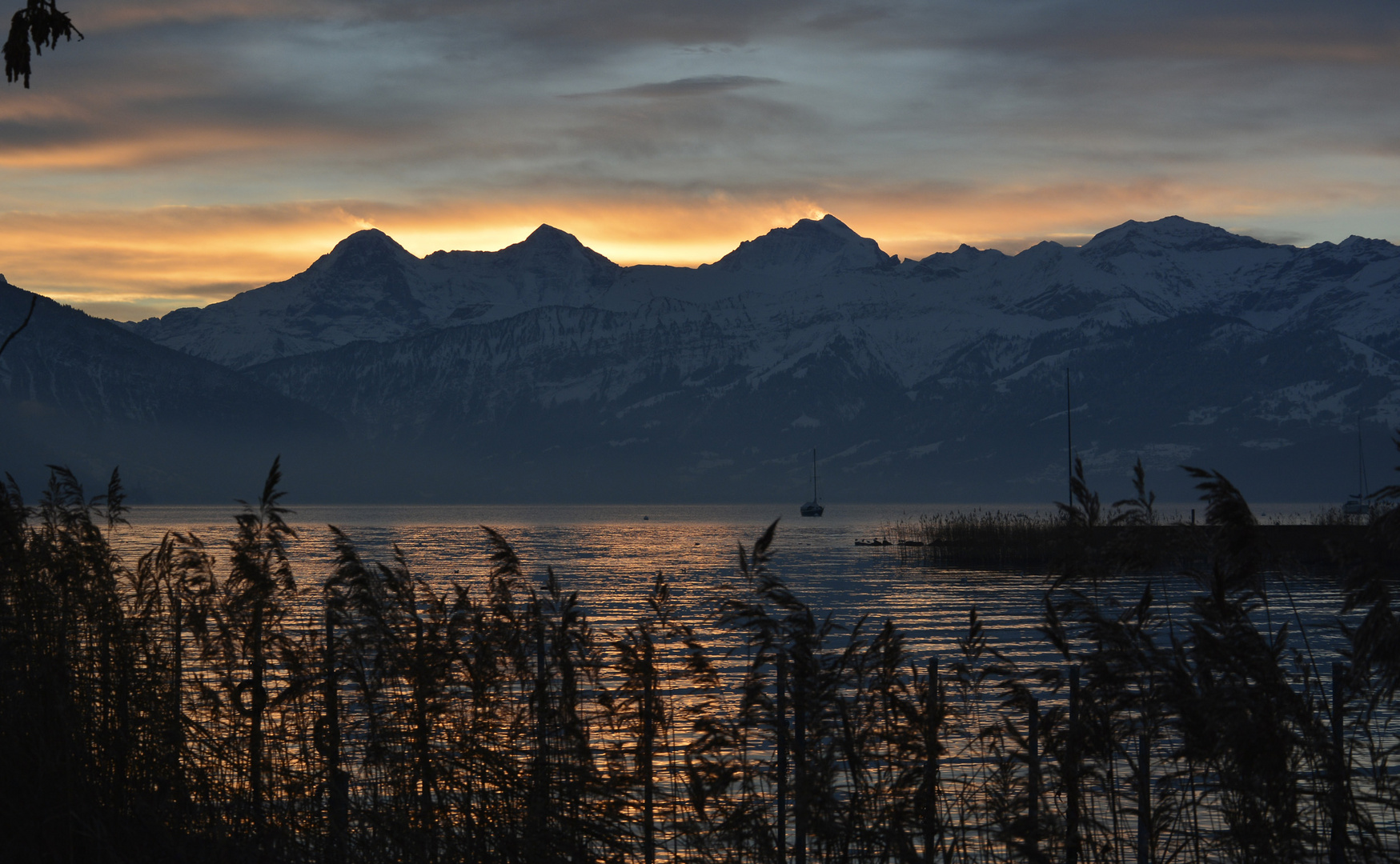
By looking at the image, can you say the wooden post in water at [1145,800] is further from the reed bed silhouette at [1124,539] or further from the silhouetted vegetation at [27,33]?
the silhouetted vegetation at [27,33]

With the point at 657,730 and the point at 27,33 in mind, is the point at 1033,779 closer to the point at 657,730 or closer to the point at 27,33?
the point at 657,730

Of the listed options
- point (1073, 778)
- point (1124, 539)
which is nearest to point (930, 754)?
point (1073, 778)

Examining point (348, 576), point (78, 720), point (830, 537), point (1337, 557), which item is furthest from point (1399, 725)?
point (830, 537)

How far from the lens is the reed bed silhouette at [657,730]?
752 cm

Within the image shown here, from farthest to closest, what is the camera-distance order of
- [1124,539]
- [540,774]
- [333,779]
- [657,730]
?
1. [657,730]
2. [540,774]
3. [333,779]
4. [1124,539]

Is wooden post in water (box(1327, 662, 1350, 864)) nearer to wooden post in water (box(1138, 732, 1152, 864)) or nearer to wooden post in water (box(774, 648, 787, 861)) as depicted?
wooden post in water (box(1138, 732, 1152, 864))

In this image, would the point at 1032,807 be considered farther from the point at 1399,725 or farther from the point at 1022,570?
the point at 1022,570

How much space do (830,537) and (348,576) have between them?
133 meters

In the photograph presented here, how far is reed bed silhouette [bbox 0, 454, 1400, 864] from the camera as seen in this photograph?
7.52 m

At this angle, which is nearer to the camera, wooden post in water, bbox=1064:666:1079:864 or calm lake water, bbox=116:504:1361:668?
wooden post in water, bbox=1064:666:1079:864

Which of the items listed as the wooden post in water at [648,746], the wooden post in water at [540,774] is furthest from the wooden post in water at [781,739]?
the wooden post in water at [540,774]

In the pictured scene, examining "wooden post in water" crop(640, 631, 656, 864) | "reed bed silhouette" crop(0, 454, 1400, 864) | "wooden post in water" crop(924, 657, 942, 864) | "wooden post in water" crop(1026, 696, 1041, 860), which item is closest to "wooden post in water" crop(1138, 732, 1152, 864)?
"reed bed silhouette" crop(0, 454, 1400, 864)

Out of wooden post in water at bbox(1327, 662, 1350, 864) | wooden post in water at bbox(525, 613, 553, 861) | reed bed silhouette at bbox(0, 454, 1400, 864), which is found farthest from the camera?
wooden post in water at bbox(525, 613, 553, 861)

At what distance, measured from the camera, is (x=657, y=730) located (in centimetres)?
1088
